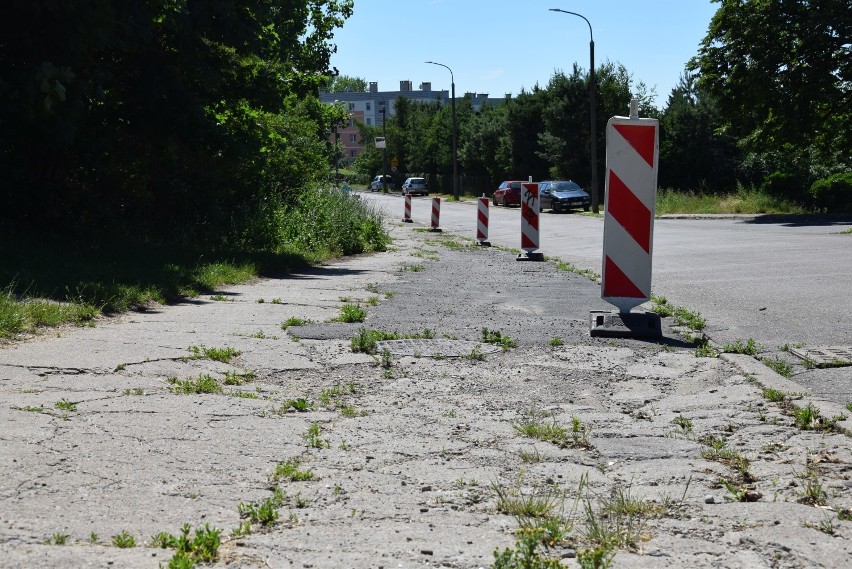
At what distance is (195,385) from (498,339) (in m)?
2.83

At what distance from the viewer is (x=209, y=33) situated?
15.8 m

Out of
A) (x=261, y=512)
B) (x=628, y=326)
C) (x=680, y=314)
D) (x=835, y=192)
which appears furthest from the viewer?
(x=835, y=192)

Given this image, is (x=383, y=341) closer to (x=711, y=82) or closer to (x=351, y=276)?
(x=351, y=276)

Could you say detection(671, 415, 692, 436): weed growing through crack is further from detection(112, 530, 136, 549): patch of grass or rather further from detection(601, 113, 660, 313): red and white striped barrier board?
detection(601, 113, 660, 313): red and white striped barrier board

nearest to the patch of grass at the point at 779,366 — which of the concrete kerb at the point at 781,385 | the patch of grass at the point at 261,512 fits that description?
the concrete kerb at the point at 781,385

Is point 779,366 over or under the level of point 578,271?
over

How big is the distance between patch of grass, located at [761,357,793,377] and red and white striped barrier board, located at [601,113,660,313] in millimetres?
1740

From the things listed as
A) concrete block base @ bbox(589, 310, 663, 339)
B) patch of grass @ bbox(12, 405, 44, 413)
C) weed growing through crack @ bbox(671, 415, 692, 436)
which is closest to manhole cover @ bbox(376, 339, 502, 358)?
concrete block base @ bbox(589, 310, 663, 339)

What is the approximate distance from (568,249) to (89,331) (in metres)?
15.0

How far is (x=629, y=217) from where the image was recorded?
8.66 m

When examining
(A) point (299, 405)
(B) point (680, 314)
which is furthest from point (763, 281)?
(A) point (299, 405)

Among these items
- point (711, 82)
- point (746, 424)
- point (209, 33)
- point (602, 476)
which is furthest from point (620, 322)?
point (711, 82)

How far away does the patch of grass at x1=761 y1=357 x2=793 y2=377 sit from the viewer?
6.57 meters

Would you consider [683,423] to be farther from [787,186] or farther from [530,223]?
[787,186]
